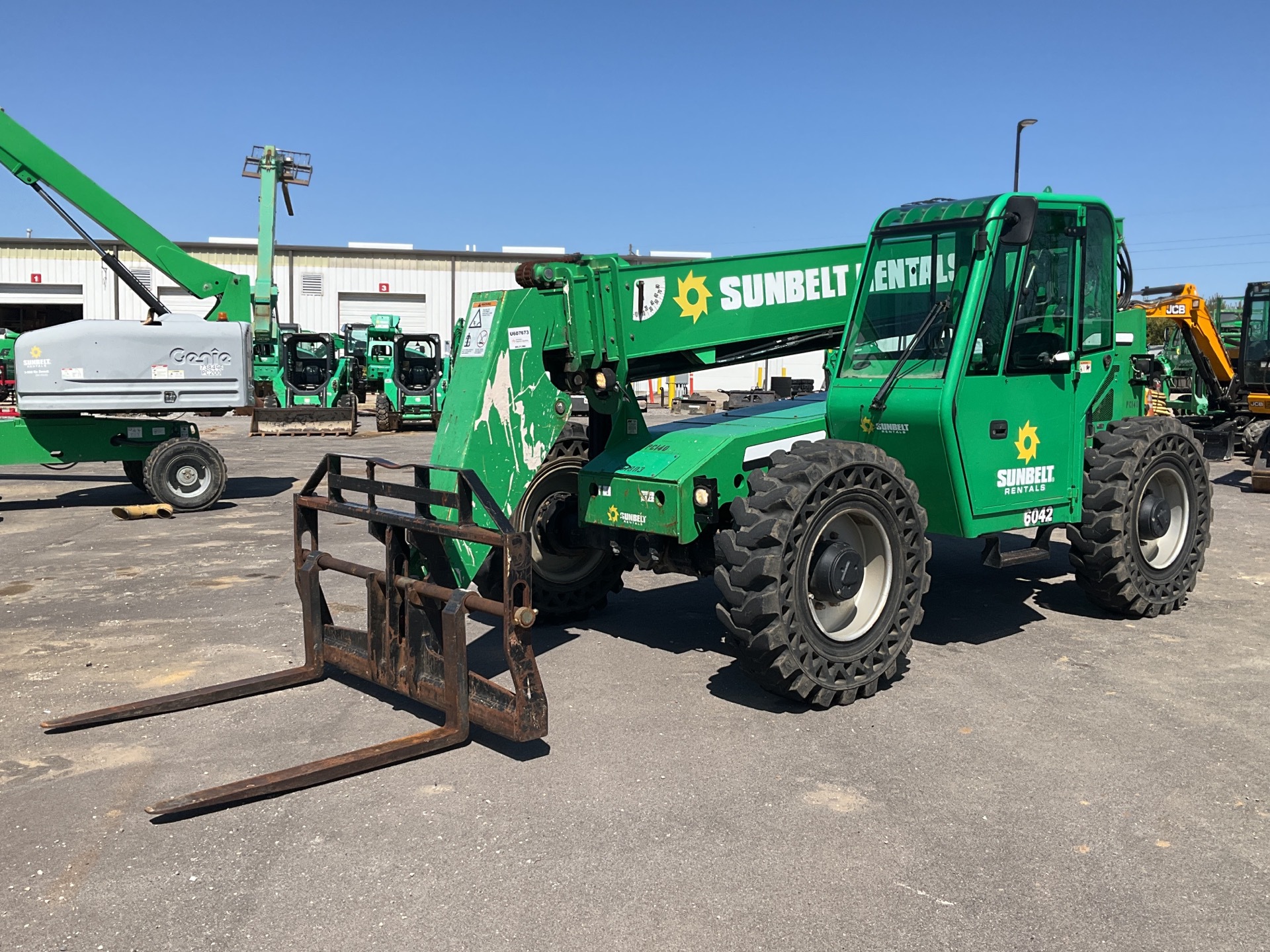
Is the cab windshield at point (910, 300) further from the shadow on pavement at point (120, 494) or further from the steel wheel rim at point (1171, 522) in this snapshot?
the shadow on pavement at point (120, 494)

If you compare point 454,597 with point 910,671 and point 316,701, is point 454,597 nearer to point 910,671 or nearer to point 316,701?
point 316,701

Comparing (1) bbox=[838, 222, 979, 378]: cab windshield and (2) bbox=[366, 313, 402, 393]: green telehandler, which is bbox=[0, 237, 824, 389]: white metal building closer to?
(2) bbox=[366, 313, 402, 393]: green telehandler

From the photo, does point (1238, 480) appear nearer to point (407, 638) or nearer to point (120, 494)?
point (407, 638)

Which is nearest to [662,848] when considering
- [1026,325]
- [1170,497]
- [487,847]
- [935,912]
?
[487,847]

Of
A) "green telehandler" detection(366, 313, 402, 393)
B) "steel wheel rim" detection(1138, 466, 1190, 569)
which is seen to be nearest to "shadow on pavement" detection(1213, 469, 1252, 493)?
"steel wheel rim" detection(1138, 466, 1190, 569)

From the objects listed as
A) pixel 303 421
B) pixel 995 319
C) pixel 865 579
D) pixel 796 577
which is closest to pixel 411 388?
pixel 303 421

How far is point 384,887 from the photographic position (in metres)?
3.77

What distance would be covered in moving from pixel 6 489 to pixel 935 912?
49.5 ft

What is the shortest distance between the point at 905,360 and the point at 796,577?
1.77 meters

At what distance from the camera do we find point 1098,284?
7.20 m

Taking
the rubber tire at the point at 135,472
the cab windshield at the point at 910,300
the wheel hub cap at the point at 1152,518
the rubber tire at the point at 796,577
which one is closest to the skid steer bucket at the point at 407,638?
the rubber tire at the point at 796,577

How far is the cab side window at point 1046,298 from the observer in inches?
261

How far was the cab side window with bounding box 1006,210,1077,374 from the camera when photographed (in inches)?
261

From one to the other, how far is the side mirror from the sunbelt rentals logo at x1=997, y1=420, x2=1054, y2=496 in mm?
1190
